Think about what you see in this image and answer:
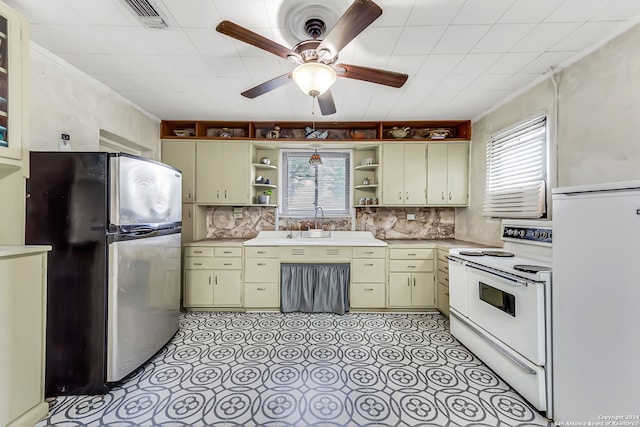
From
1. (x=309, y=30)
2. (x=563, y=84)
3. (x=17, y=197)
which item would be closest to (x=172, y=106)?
(x=17, y=197)

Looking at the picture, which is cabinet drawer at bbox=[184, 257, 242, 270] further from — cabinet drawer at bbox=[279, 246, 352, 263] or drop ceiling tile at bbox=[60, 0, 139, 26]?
drop ceiling tile at bbox=[60, 0, 139, 26]

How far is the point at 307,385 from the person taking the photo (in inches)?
71.0

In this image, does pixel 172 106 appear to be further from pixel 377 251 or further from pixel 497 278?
pixel 497 278

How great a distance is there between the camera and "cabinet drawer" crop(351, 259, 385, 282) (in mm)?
3117

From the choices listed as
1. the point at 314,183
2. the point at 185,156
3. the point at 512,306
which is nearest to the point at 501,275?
the point at 512,306

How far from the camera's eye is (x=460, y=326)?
7.75 ft

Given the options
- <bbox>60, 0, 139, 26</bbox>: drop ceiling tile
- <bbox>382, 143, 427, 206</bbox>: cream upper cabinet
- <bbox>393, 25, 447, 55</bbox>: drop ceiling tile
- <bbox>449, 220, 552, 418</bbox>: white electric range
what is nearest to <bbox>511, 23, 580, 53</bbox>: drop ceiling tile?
<bbox>393, 25, 447, 55</bbox>: drop ceiling tile

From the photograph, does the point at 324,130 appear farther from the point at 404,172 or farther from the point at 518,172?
the point at 518,172

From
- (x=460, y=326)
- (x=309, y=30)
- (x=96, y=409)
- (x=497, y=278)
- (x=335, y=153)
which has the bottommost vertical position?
(x=96, y=409)

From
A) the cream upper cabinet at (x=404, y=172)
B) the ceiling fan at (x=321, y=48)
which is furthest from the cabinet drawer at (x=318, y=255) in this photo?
the ceiling fan at (x=321, y=48)

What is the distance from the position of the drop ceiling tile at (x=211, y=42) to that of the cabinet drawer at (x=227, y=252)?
2084 millimetres

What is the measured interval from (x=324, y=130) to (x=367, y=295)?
234 cm

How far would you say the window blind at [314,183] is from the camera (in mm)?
3766

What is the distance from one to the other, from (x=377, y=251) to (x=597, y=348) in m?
2.02
